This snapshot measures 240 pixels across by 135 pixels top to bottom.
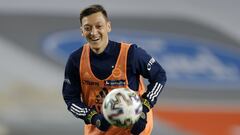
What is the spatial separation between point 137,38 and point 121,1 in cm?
31

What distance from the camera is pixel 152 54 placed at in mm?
5215

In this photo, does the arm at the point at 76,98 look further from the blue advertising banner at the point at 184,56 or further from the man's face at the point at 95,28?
the blue advertising banner at the point at 184,56

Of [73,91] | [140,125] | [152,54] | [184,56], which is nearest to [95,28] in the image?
[73,91]

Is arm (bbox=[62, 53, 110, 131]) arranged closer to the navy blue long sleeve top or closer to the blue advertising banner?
the navy blue long sleeve top

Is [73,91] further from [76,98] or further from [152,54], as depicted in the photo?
[152,54]

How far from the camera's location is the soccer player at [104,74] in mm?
3068

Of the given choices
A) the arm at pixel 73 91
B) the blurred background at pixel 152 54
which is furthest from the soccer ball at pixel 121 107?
the blurred background at pixel 152 54

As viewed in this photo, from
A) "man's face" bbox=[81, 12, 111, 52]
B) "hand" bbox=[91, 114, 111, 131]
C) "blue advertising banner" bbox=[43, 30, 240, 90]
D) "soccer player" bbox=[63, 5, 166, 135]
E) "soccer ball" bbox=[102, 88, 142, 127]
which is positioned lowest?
"hand" bbox=[91, 114, 111, 131]

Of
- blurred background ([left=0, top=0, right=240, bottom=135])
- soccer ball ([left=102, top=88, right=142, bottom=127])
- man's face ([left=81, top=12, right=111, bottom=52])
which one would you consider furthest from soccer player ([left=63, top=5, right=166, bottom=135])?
blurred background ([left=0, top=0, right=240, bottom=135])

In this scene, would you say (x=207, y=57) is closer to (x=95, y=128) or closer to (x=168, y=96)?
(x=168, y=96)

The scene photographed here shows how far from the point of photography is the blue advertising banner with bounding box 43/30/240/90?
17.1ft

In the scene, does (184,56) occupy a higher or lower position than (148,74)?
higher

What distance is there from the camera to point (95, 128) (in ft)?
10.7

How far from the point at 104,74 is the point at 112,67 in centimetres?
5
